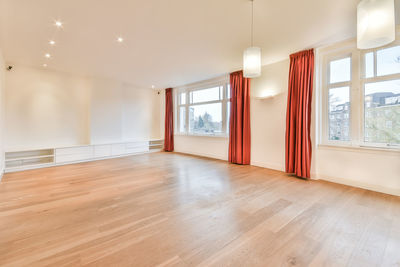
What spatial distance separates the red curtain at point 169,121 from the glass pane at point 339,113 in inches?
216

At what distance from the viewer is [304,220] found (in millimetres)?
2131

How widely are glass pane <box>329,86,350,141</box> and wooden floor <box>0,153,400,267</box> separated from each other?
1040mm

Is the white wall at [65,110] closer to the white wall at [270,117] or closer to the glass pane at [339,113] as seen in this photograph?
the white wall at [270,117]

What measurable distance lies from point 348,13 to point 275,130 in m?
2.56

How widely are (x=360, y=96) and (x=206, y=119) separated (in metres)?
4.24

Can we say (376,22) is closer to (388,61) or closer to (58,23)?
(388,61)

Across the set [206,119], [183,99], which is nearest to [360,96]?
[206,119]

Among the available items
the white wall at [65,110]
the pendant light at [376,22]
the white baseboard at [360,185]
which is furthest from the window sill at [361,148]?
the white wall at [65,110]

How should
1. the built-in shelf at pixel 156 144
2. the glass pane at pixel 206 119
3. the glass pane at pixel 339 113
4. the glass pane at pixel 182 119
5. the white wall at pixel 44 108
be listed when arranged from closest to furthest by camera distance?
the glass pane at pixel 339 113 < the white wall at pixel 44 108 < the glass pane at pixel 206 119 < the glass pane at pixel 182 119 < the built-in shelf at pixel 156 144

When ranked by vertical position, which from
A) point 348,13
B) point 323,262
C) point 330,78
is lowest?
point 323,262

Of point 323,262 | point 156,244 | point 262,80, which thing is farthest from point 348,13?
point 156,244

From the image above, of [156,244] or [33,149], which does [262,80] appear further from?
[33,149]

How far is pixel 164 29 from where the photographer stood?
292 cm

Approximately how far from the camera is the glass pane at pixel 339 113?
11.3 feet
